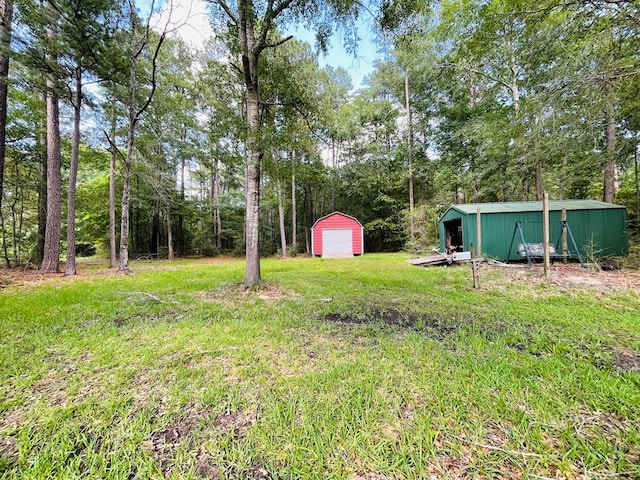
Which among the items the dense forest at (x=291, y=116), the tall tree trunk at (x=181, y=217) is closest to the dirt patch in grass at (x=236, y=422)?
the dense forest at (x=291, y=116)

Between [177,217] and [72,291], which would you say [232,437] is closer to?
[72,291]

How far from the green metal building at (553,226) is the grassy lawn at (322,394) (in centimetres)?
620

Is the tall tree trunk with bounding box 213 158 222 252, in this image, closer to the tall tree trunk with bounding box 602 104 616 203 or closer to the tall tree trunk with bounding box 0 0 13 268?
the tall tree trunk with bounding box 0 0 13 268

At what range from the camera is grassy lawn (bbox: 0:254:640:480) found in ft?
4.06

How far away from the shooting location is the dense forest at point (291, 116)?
5215 millimetres

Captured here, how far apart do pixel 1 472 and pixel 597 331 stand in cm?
498

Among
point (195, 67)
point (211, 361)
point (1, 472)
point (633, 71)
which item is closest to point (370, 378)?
point (211, 361)

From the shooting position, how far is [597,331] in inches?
110

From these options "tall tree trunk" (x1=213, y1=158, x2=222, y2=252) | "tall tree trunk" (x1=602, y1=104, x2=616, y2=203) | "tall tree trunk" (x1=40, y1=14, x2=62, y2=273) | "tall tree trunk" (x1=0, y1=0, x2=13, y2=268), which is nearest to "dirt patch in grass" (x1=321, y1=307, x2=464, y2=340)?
"tall tree trunk" (x1=602, y1=104, x2=616, y2=203)

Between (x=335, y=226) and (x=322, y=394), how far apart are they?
14.1 metres

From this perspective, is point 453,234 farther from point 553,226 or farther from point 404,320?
point 404,320

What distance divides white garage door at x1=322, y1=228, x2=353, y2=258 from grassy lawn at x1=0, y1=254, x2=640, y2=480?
12.0 metres

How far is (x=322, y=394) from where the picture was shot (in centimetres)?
174

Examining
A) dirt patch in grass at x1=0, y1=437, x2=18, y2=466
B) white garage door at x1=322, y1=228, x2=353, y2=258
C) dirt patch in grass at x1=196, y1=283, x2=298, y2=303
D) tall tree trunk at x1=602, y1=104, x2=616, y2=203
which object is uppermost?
tall tree trunk at x1=602, y1=104, x2=616, y2=203
